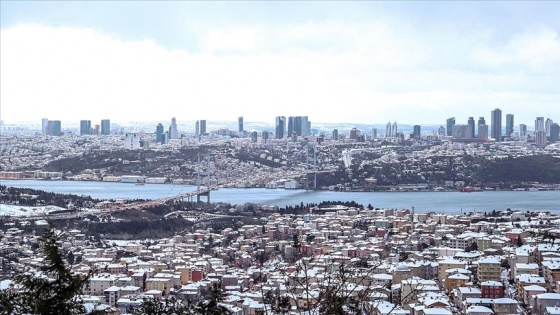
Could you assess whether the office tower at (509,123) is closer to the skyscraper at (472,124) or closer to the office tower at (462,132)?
the skyscraper at (472,124)

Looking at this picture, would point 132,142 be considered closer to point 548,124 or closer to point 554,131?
point 548,124

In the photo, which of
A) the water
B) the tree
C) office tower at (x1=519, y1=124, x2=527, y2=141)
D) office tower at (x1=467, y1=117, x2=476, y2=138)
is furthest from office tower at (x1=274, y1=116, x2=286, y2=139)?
the tree

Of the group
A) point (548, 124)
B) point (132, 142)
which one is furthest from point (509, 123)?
point (132, 142)

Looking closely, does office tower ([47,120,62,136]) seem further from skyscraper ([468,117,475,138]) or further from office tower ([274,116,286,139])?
skyscraper ([468,117,475,138])

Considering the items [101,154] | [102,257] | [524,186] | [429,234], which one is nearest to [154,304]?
[102,257]

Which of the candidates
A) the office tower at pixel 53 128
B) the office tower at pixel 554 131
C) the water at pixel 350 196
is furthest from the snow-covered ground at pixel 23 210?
the office tower at pixel 53 128

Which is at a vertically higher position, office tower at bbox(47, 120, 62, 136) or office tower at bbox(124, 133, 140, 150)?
office tower at bbox(47, 120, 62, 136)
